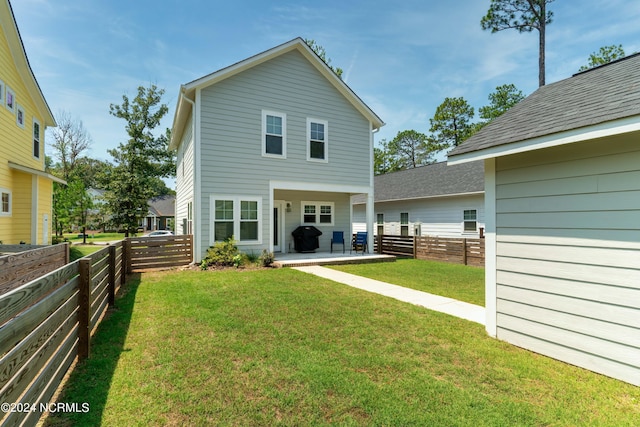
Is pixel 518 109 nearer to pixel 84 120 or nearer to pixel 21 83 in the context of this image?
pixel 21 83

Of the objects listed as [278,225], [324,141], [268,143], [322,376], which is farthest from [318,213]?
[322,376]

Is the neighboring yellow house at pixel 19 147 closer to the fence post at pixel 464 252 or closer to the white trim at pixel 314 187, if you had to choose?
the white trim at pixel 314 187

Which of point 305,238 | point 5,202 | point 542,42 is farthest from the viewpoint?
point 542,42

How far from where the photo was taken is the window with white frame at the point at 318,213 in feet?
44.9

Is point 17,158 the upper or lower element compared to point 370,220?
upper

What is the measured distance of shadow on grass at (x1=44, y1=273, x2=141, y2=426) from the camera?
2434mm

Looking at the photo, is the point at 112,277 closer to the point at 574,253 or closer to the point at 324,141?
the point at 574,253

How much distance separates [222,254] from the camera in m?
9.91

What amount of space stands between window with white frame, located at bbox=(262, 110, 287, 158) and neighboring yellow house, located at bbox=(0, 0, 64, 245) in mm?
8193

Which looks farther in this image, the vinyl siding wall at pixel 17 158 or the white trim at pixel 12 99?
the white trim at pixel 12 99

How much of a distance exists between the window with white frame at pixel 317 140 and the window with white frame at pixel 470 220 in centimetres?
732

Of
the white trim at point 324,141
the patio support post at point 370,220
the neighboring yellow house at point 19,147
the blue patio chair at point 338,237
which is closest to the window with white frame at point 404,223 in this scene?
the patio support post at point 370,220

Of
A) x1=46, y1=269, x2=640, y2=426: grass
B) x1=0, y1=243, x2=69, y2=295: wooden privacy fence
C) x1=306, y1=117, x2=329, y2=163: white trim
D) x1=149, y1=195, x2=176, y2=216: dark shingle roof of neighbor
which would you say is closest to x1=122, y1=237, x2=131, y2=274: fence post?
x1=0, y1=243, x2=69, y2=295: wooden privacy fence

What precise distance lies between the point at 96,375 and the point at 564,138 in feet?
17.8
